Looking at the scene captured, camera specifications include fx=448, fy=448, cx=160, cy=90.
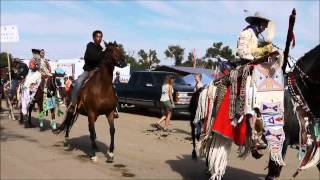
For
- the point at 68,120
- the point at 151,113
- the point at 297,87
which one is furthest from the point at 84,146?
the point at 151,113

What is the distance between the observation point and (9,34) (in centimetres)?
1830

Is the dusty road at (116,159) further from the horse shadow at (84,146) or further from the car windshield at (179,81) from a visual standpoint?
the car windshield at (179,81)

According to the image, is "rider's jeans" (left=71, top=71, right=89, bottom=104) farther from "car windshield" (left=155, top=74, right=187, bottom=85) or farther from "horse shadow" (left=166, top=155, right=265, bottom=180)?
"car windshield" (left=155, top=74, right=187, bottom=85)

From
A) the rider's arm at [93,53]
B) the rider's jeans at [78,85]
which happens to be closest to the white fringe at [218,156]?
the rider's arm at [93,53]

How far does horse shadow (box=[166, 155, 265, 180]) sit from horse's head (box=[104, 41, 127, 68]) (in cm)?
235

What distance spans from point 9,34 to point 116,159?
1070 cm

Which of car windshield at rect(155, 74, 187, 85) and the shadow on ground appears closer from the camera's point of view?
car windshield at rect(155, 74, 187, 85)

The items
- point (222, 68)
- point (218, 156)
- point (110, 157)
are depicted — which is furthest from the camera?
point (110, 157)

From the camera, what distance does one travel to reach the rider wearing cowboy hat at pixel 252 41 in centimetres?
624

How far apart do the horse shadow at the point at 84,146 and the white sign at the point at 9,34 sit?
25.3ft

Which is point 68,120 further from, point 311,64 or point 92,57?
point 311,64

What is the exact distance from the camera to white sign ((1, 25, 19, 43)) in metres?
18.3

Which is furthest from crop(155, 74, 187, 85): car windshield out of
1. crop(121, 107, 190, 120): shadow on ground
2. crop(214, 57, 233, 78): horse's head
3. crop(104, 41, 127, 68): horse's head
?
crop(214, 57, 233, 78): horse's head

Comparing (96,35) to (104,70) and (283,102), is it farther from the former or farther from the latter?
(283,102)
